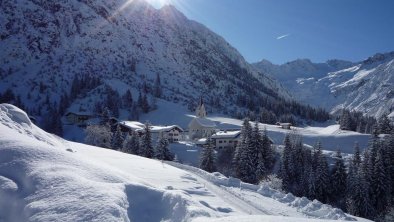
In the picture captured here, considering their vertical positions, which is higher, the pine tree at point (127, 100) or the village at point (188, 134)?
the pine tree at point (127, 100)

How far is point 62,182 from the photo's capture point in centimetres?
1422

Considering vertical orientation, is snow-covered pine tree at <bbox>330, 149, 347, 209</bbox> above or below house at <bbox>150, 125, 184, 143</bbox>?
below

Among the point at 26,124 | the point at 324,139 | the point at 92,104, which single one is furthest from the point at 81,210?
the point at 92,104

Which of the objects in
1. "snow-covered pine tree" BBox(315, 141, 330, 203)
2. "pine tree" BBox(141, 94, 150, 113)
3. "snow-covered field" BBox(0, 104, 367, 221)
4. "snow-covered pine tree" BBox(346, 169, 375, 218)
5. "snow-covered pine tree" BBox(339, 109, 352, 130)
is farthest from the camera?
"pine tree" BBox(141, 94, 150, 113)

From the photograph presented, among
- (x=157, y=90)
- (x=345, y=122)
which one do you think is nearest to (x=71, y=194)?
(x=345, y=122)

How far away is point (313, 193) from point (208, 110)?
111097 millimetres

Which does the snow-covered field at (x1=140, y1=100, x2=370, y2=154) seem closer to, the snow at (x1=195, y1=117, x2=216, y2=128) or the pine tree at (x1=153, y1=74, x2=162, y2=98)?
the pine tree at (x1=153, y1=74, x2=162, y2=98)

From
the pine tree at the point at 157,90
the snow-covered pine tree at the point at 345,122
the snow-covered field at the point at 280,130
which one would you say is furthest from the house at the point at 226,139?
the pine tree at the point at 157,90

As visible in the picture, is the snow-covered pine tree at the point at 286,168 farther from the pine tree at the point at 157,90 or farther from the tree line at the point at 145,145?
the pine tree at the point at 157,90

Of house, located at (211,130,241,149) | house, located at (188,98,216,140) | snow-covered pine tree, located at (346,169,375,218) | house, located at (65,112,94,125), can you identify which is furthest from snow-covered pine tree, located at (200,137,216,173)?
house, located at (65,112,94,125)

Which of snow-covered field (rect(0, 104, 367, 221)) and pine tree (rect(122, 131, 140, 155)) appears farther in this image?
pine tree (rect(122, 131, 140, 155))

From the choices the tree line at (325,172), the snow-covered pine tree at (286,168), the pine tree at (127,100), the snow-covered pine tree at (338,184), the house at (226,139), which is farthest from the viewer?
the pine tree at (127,100)

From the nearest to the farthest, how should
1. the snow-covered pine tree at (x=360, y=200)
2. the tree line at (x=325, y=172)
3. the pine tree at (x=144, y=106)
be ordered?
the snow-covered pine tree at (x=360, y=200), the tree line at (x=325, y=172), the pine tree at (x=144, y=106)

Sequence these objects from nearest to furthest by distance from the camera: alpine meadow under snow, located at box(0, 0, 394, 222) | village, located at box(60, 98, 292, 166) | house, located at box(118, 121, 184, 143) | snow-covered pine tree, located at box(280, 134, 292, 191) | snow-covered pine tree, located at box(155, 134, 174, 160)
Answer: alpine meadow under snow, located at box(0, 0, 394, 222) < snow-covered pine tree, located at box(280, 134, 292, 191) < snow-covered pine tree, located at box(155, 134, 174, 160) < village, located at box(60, 98, 292, 166) < house, located at box(118, 121, 184, 143)
